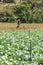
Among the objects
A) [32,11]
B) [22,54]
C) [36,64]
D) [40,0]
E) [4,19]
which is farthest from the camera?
[40,0]

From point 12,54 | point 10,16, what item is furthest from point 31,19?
point 12,54

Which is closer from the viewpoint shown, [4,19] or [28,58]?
[28,58]

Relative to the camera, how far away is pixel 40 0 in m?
48.3

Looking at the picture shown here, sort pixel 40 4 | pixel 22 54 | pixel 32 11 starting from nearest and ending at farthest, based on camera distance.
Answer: pixel 22 54
pixel 32 11
pixel 40 4

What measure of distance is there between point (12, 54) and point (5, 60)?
1.57m

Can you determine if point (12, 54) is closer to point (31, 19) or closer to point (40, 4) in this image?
point (31, 19)

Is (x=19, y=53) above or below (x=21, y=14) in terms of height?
above

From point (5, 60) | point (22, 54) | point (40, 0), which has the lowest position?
point (40, 0)

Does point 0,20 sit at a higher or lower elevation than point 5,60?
lower

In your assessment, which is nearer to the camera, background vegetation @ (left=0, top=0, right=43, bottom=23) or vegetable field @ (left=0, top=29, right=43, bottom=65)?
vegetable field @ (left=0, top=29, right=43, bottom=65)

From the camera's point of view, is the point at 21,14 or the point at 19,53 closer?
the point at 19,53

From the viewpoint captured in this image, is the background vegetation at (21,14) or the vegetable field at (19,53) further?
the background vegetation at (21,14)

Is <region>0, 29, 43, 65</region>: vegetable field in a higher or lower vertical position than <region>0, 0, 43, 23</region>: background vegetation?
higher

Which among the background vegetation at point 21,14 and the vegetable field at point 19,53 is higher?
the vegetable field at point 19,53
